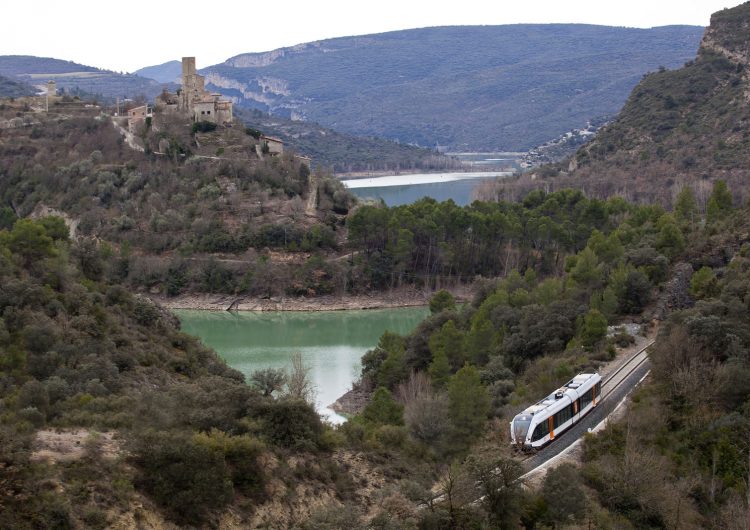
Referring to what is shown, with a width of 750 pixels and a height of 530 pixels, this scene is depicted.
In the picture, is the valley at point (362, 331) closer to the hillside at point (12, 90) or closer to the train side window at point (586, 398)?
the train side window at point (586, 398)

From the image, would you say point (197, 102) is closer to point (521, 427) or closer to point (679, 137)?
point (679, 137)

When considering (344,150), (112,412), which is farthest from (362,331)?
(344,150)

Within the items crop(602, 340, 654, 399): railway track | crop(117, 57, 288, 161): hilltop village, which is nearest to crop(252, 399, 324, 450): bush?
crop(602, 340, 654, 399): railway track

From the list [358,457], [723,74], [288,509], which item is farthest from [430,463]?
[723,74]

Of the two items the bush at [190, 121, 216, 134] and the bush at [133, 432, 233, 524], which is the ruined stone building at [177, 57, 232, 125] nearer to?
the bush at [190, 121, 216, 134]

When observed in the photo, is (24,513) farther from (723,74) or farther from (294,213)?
(723,74)

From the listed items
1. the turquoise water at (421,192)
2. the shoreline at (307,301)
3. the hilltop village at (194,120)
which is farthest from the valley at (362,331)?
the turquoise water at (421,192)
